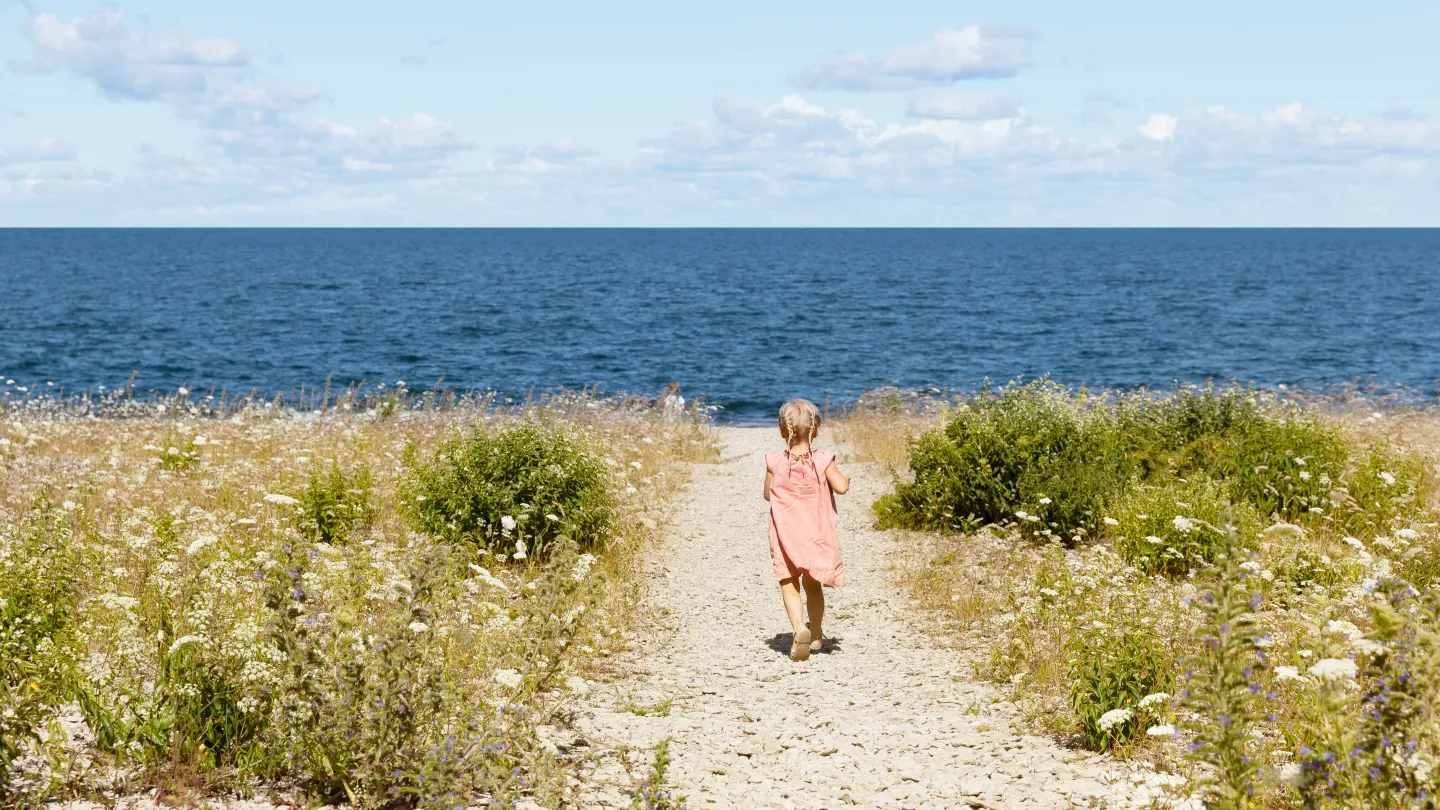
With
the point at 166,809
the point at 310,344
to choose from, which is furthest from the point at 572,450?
the point at 310,344

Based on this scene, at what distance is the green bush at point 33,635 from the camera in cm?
457

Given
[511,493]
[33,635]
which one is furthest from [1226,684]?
[511,493]

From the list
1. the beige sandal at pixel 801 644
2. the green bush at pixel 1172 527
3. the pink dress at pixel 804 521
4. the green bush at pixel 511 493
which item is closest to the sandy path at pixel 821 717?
the beige sandal at pixel 801 644

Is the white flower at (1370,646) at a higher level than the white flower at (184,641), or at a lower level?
higher

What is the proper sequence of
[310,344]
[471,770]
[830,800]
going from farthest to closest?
[310,344]
[830,800]
[471,770]

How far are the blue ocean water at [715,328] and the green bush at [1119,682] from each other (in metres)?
23.0

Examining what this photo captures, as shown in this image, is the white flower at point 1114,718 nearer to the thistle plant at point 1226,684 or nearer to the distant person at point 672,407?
the thistle plant at point 1226,684

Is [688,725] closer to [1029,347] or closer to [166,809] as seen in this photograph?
[166,809]

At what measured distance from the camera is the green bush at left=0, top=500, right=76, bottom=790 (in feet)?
15.0

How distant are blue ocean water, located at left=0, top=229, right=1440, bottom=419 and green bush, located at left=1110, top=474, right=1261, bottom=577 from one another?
19438 mm

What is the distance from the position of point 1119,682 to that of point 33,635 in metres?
5.35

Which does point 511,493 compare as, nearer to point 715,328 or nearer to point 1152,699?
point 1152,699

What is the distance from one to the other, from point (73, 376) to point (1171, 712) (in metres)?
37.6

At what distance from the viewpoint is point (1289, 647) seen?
22.8 feet
